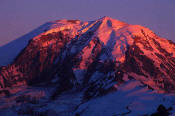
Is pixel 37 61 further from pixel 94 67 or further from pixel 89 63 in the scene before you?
pixel 94 67

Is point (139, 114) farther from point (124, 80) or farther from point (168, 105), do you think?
point (124, 80)

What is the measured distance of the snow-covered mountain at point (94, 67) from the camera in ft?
146

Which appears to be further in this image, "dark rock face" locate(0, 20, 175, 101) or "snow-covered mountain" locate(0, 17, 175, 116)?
"dark rock face" locate(0, 20, 175, 101)

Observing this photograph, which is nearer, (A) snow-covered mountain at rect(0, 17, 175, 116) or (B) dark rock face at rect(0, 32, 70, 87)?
(A) snow-covered mountain at rect(0, 17, 175, 116)

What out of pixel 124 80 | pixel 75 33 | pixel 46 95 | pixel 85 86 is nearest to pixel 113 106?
pixel 124 80

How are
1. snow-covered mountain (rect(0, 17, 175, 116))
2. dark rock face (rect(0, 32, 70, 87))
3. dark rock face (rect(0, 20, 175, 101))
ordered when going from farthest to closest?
dark rock face (rect(0, 32, 70, 87)), dark rock face (rect(0, 20, 175, 101)), snow-covered mountain (rect(0, 17, 175, 116))

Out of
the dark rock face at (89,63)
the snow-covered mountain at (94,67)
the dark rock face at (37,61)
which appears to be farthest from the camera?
the dark rock face at (37,61)

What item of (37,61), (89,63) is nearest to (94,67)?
(89,63)

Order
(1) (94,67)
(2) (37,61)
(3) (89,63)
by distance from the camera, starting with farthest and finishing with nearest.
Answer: (2) (37,61) → (3) (89,63) → (1) (94,67)

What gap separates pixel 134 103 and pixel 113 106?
9.05ft

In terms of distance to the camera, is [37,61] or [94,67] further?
[37,61]

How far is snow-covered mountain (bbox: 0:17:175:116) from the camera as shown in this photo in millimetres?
44562

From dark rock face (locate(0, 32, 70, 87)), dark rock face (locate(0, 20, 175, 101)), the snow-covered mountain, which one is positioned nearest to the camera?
the snow-covered mountain

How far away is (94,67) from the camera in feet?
175
